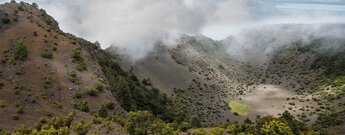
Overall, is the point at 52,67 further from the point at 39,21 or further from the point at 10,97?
the point at 39,21

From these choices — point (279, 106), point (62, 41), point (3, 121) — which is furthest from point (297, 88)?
point (3, 121)

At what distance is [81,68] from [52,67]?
18.4ft

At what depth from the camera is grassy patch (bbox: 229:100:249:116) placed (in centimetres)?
12689

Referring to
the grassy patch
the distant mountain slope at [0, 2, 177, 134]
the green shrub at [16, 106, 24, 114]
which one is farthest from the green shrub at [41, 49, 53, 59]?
the grassy patch

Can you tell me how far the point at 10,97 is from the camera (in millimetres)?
62688

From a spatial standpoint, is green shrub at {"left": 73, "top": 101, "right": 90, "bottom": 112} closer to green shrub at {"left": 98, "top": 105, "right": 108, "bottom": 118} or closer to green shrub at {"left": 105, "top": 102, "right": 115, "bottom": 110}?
green shrub at {"left": 98, "top": 105, "right": 108, "bottom": 118}

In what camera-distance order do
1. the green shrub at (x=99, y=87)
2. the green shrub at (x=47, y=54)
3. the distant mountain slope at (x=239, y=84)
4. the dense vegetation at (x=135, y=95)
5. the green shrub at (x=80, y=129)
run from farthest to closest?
the distant mountain slope at (x=239, y=84)
the dense vegetation at (x=135, y=95)
the green shrub at (x=47, y=54)
the green shrub at (x=99, y=87)
the green shrub at (x=80, y=129)

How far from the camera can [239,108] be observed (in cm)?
13162

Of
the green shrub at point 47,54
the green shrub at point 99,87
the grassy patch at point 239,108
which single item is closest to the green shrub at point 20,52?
the green shrub at point 47,54

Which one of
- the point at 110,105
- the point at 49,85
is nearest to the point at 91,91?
the point at 110,105

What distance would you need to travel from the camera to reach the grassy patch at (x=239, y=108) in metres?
127

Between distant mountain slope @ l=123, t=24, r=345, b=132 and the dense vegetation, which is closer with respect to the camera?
the dense vegetation

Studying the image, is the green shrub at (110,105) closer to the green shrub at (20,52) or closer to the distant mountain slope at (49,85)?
the distant mountain slope at (49,85)

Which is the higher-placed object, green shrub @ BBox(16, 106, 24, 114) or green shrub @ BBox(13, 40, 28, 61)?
green shrub @ BBox(13, 40, 28, 61)
